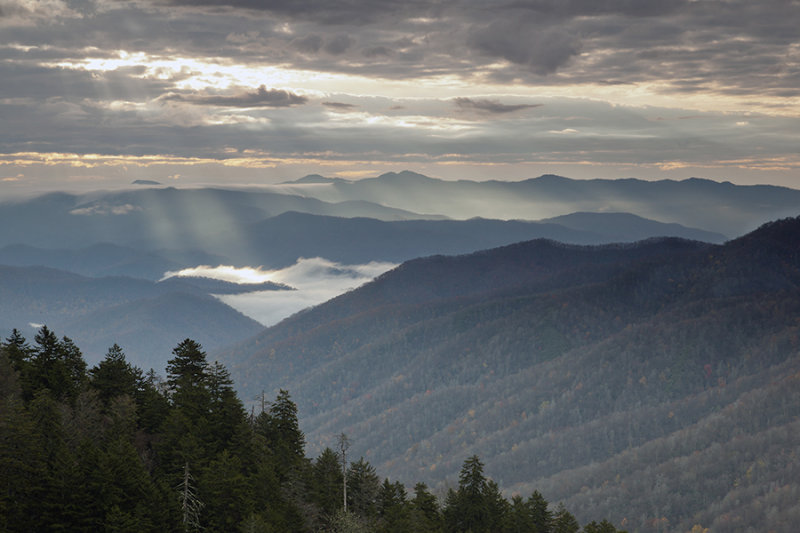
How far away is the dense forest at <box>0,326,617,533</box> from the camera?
170 feet

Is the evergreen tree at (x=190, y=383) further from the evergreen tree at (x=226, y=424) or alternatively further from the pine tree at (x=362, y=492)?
the pine tree at (x=362, y=492)

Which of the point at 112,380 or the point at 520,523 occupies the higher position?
the point at 112,380

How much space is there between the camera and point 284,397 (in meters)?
87.4

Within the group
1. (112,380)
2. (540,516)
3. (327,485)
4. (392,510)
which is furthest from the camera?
(540,516)

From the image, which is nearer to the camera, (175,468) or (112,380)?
(175,468)

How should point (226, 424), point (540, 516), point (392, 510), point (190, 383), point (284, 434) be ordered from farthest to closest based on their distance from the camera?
point (540, 516)
point (284, 434)
point (190, 383)
point (392, 510)
point (226, 424)

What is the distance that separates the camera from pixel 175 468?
6200 centimetres

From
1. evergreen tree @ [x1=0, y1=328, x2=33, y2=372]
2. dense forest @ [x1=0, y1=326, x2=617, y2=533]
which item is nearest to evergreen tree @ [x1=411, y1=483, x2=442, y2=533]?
dense forest @ [x1=0, y1=326, x2=617, y2=533]

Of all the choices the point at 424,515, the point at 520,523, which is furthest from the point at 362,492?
the point at 520,523

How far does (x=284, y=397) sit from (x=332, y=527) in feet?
78.8

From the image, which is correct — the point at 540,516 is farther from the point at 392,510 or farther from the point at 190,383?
the point at 190,383

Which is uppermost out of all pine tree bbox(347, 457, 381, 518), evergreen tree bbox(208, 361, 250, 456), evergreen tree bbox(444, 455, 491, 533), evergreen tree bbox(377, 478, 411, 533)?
evergreen tree bbox(208, 361, 250, 456)

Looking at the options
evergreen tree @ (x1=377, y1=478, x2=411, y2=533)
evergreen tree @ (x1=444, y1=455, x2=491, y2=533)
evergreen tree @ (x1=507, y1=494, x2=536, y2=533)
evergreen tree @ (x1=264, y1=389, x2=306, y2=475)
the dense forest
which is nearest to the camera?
the dense forest

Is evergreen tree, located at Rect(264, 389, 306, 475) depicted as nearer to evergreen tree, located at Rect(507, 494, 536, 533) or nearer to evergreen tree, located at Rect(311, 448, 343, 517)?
evergreen tree, located at Rect(311, 448, 343, 517)
